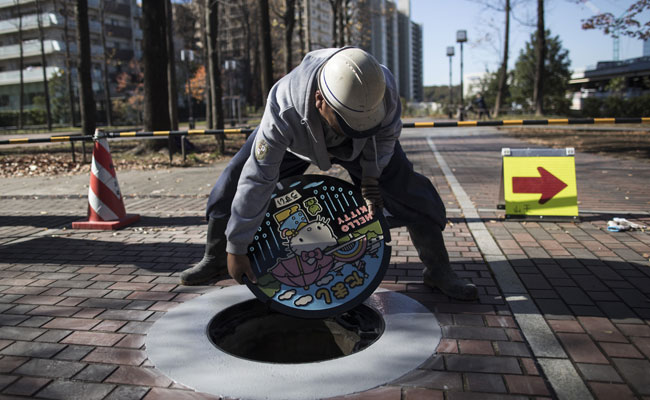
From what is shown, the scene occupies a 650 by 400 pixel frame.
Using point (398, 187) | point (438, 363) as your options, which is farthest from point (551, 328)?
point (398, 187)

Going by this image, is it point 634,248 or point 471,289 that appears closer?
point 471,289

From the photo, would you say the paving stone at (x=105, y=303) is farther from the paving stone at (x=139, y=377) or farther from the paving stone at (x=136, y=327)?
the paving stone at (x=139, y=377)

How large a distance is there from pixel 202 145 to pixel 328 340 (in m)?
14.9

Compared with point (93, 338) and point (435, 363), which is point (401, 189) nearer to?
point (435, 363)

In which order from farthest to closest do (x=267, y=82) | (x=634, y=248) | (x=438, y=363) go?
(x=267, y=82)
(x=634, y=248)
(x=438, y=363)

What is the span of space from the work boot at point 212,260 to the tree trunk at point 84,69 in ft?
42.9

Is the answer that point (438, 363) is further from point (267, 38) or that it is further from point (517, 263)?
point (267, 38)

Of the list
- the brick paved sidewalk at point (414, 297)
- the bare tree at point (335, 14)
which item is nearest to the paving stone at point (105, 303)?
the brick paved sidewalk at point (414, 297)

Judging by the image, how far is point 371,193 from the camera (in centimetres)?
317

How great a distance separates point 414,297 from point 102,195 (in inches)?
175

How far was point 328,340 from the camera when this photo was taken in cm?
348

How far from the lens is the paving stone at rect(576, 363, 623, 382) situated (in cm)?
242

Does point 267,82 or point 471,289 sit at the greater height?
point 267,82

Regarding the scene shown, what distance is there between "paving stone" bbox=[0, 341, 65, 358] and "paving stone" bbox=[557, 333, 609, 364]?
297 centimetres
